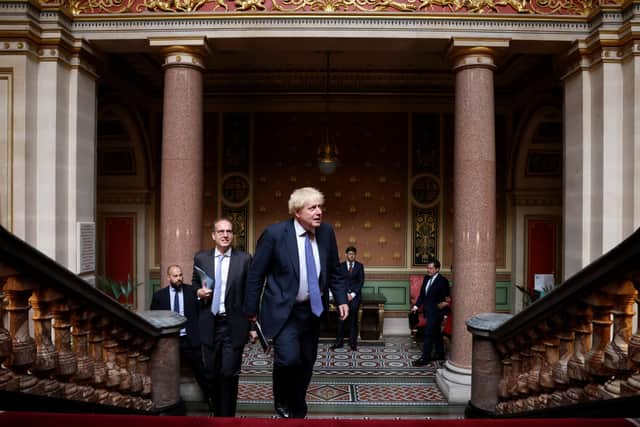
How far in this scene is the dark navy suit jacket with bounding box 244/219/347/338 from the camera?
12.2ft

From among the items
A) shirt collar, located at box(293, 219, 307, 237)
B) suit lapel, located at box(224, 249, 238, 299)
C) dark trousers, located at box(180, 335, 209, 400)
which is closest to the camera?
shirt collar, located at box(293, 219, 307, 237)

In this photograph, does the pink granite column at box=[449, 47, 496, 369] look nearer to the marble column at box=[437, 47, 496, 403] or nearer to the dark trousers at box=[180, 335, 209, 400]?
the marble column at box=[437, 47, 496, 403]

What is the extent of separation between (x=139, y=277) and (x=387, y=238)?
5.79 meters

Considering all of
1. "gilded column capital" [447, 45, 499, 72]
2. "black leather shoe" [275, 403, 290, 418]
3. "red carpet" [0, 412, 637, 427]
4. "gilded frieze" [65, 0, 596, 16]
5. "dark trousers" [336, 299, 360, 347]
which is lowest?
"dark trousers" [336, 299, 360, 347]

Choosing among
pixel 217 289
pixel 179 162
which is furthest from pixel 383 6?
pixel 217 289

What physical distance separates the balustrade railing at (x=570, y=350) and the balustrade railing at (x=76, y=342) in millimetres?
2729

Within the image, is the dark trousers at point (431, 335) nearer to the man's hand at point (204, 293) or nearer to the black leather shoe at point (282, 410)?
the black leather shoe at point (282, 410)

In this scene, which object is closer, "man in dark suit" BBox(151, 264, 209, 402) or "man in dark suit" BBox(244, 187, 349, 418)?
"man in dark suit" BBox(244, 187, 349, 418)

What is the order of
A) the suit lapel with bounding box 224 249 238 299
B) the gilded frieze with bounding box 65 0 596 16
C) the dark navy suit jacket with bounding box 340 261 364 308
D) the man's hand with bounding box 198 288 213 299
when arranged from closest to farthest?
the man's hand with bounding box 198 288 213 299, the suit lapel with bounding box 224 249 238 299, the gilded frieze with bounding box 65 0 596 16, the dark navy suit jacket with bounding box 340 261 364 308

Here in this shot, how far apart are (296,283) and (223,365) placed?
1.27m

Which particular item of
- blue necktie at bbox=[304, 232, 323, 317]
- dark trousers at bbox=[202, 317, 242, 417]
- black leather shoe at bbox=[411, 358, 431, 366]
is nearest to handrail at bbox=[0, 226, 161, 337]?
dark trousers at bbox=[202, 317, 242, 417]

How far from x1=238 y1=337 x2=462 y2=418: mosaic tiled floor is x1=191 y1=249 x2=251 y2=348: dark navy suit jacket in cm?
161

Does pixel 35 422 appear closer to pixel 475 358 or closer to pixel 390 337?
pixel 475 358

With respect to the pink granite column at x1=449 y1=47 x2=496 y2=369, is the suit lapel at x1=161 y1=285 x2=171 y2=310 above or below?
below
